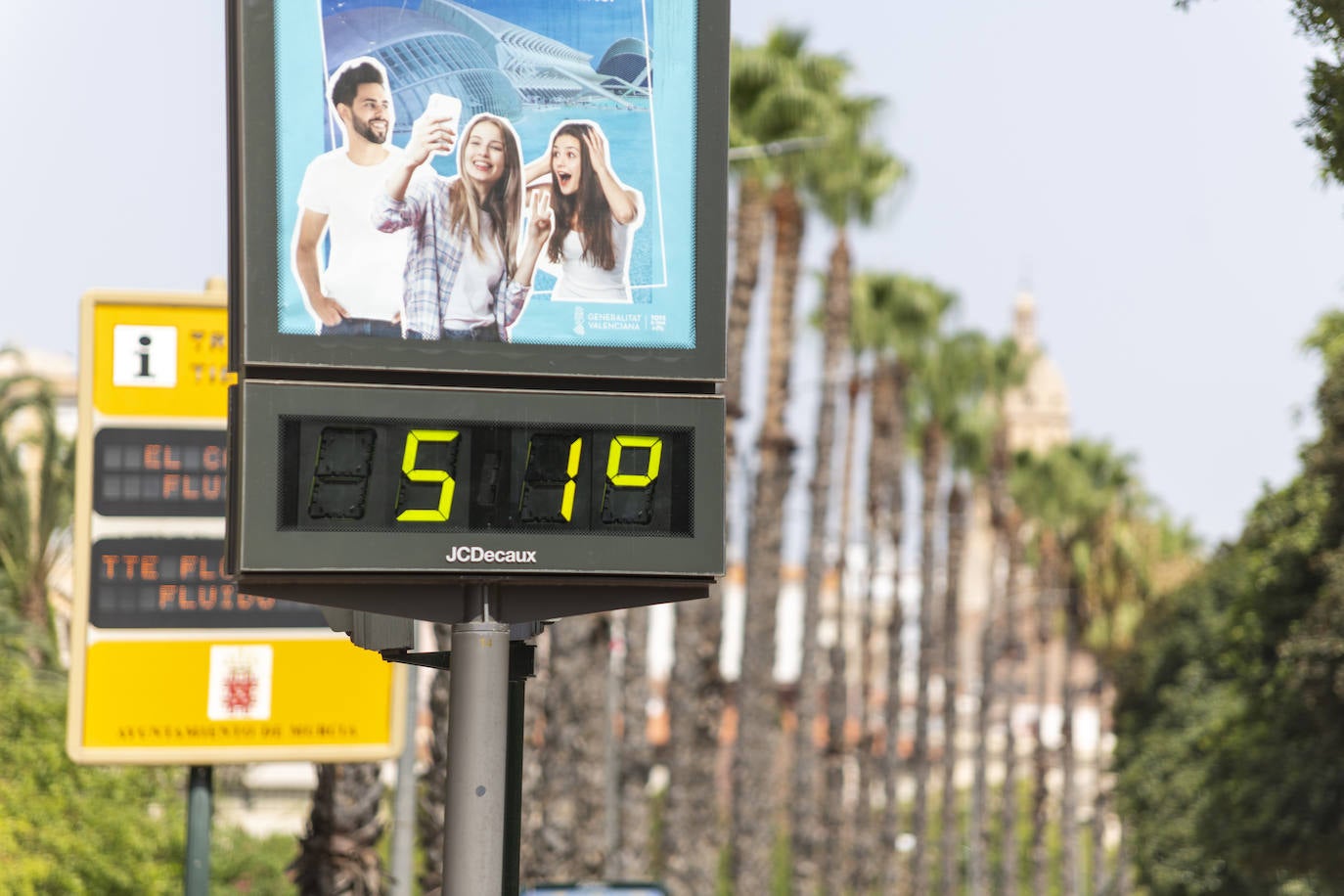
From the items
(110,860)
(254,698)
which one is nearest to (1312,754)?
(110,860)

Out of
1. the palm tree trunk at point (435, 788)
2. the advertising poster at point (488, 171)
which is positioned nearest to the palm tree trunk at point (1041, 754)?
the palm tree trunk at point (435, 788)

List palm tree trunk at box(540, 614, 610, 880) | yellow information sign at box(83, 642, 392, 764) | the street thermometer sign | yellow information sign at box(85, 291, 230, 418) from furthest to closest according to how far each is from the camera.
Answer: palm tree trunk at box(540, 614, 610, 880) → yellow information sign at box(85, 291, 230, 418) → yellow information sign at box(83, 642, 392, 764) → the street thermometer sign

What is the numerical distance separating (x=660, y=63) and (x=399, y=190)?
131 cm

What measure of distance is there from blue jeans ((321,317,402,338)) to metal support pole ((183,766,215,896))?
26.4 ft

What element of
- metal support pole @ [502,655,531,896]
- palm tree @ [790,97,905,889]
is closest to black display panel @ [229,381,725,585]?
metal support pole @ [502,655,531,896]

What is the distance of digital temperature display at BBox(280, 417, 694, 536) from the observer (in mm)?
9000

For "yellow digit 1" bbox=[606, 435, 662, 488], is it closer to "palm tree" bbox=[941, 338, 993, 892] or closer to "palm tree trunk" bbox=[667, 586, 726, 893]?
"palm tree trunk" bbox=[667, 586, 726, 893]

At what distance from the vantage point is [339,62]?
9305 mm

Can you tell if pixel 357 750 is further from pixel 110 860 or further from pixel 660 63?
pixel 660 63

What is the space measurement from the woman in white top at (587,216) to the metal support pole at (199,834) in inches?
323

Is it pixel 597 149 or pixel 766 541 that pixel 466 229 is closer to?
pixel 597 149

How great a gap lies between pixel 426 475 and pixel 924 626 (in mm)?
61243

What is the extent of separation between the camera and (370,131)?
9.32 meters

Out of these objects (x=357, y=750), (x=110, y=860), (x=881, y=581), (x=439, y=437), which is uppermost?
(x=439, y=437)
